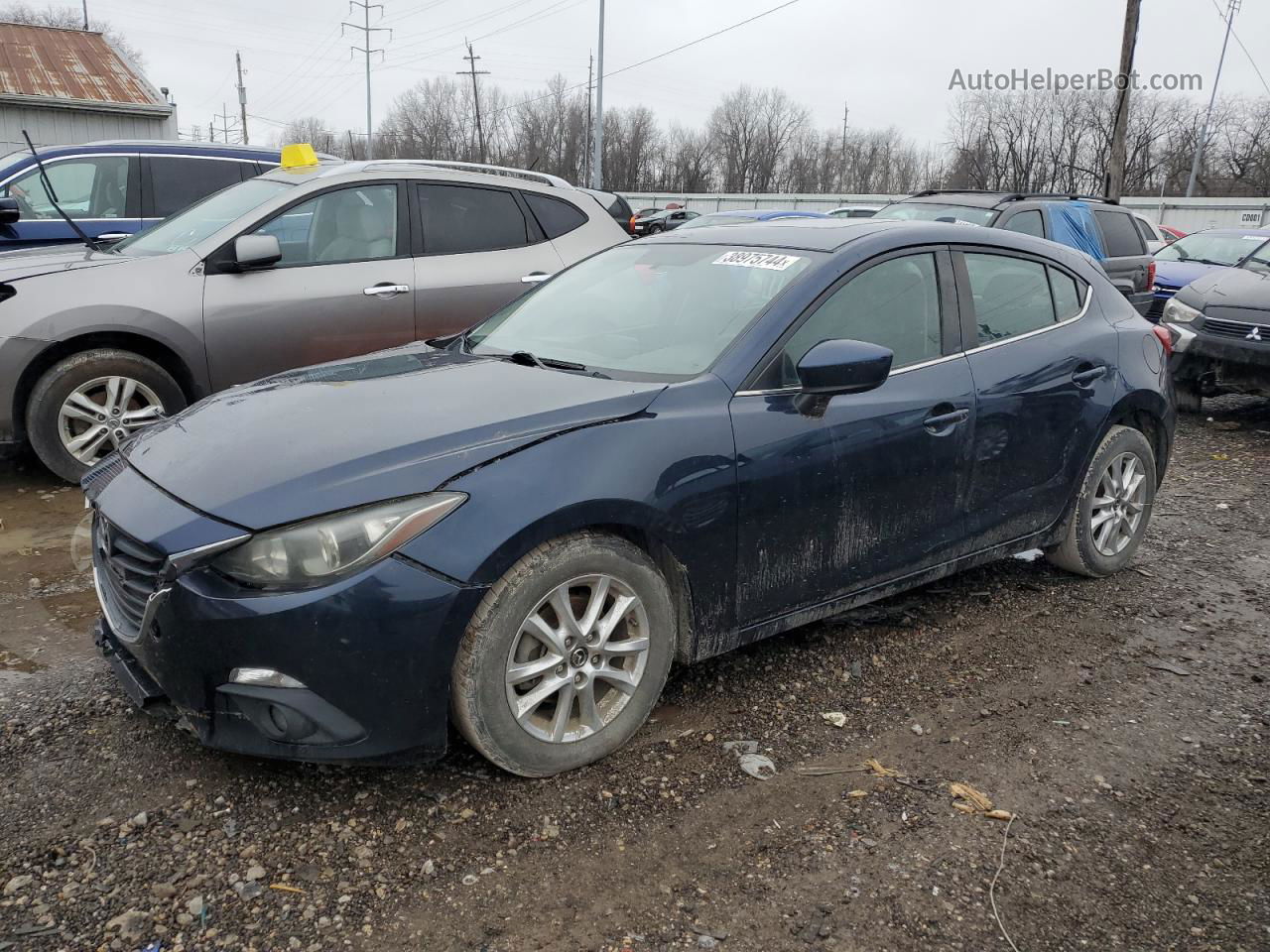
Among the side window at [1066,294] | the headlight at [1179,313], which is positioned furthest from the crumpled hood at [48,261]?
the headlight at [1179,313]

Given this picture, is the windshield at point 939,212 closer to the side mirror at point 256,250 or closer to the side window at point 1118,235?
the side window at point 1118,235

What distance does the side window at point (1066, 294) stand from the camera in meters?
4.29

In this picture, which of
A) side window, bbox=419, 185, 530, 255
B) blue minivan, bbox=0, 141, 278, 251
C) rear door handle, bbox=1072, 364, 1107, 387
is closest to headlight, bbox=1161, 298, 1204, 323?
rear door handle, bbox=1072, 364, 1107, 387

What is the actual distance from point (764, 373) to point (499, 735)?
4.68ft

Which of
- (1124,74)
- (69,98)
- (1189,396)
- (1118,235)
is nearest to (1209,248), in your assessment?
(1118,235)

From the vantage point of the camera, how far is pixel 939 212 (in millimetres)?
10117

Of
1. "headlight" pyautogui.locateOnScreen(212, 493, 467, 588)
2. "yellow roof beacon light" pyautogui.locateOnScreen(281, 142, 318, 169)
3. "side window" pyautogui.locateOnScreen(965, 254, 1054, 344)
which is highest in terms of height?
"yellow roof beacon light" pyautogui.locateOnScreen(281, 142, 318, 169)

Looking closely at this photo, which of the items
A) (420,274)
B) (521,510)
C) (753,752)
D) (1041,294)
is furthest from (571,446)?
(420,274)

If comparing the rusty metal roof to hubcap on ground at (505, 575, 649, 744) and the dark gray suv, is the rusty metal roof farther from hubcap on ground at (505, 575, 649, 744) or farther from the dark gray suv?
hubcap on ground at (505, 575, 649, 744)

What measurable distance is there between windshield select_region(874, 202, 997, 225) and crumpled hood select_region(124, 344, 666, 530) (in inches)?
282

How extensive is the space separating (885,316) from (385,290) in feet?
11.5

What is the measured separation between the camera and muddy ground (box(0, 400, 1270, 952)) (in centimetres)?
231

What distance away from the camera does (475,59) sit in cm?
6981

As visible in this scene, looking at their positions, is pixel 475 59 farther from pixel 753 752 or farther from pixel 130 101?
pixel 753 752
